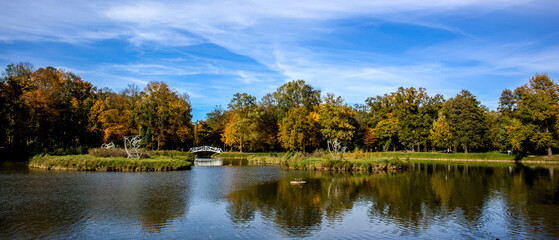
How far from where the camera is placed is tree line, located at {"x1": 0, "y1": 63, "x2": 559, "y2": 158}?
4653 centimetres

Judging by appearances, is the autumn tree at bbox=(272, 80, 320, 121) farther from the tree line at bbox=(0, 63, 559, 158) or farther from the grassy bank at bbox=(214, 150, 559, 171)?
the grassy bank at bbox=(214, 150, 559, 171)

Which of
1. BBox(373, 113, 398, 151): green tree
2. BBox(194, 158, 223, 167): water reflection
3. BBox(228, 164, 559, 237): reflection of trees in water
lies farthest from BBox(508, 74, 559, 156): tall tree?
BBox(194, 158, 223, 167): water reflection

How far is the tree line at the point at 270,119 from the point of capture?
4653 cm

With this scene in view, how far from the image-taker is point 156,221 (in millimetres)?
13672

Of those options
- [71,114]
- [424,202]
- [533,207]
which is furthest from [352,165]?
[71,114]

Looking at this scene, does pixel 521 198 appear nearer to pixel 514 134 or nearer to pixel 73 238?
pixel 73 238

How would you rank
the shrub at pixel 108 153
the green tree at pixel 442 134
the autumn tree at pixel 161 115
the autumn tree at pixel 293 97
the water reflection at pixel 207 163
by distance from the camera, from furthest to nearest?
the autumn tree at pixel 293 97
the green tree at pixel 442 134
the autumn tree at pixel 161 115
the water reflection at pixel 207 163
the shrub at pixel 108 153

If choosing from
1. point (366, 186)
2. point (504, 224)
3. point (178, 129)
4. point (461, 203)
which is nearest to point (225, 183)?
point (366, 186)

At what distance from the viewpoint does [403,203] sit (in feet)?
58.5

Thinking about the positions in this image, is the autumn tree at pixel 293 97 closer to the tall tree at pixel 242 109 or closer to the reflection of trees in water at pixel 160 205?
the tall tree at pixel 242 109

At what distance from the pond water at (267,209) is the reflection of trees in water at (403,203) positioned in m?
0.05

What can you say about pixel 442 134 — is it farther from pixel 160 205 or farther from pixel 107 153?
pixel 160 205

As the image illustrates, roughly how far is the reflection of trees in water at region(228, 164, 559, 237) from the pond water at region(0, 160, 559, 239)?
0.16 feet

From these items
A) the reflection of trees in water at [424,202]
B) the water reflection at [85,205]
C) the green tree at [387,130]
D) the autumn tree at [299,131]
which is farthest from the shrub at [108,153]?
the green tree at [387,130]
